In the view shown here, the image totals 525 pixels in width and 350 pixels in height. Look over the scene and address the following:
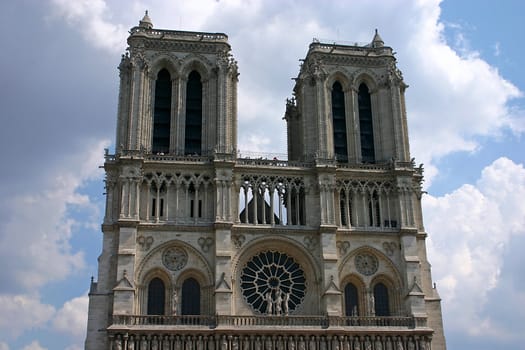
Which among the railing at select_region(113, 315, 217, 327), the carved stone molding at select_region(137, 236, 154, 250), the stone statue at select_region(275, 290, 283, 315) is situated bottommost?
the railing at select_region(113, 315, 217, 327)

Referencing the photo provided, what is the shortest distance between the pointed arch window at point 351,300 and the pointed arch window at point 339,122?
881cm

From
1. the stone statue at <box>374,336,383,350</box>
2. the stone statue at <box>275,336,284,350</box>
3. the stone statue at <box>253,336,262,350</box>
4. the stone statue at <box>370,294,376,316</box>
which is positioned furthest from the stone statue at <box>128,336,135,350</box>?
the stone statue at <box>370,294,376,316</box>

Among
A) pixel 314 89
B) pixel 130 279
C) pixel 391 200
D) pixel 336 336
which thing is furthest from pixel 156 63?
pixel 336 336

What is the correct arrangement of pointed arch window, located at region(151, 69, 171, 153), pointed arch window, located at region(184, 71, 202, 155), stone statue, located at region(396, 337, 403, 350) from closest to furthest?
stone statue, located at region(396, 337, 403, 350) < pointed arch window, located at region(151, 69, 171, 153) < pointed arch window, located at region(184, 71, 202, 155)

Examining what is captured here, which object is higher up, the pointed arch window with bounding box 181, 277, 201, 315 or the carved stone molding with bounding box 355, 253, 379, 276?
the carved stone molding with bounding box 355, 253, 379, 276

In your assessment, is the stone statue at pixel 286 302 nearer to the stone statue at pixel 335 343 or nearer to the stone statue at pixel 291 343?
the stone statue at pixel 291 343

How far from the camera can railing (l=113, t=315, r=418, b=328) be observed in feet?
133

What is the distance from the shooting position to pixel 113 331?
39469 millimetres

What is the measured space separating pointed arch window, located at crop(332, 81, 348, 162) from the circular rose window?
27.7 feet

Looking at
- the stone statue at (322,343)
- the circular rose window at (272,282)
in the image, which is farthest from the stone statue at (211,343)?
the stone statue at (322,343)

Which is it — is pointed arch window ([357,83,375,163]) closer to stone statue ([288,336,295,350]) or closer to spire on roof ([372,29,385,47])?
spire on roof ([372,29,385,47])

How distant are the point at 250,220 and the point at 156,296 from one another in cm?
753

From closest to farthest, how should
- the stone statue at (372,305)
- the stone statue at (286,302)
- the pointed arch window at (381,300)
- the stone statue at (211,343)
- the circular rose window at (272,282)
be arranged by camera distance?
the stone statue at (211,343)
the stone statue at (286,302)
the circular rose window at (272,282)
the stone statue at (372,305)
the pointed arch window at (381,300)

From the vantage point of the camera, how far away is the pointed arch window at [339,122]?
160ft
